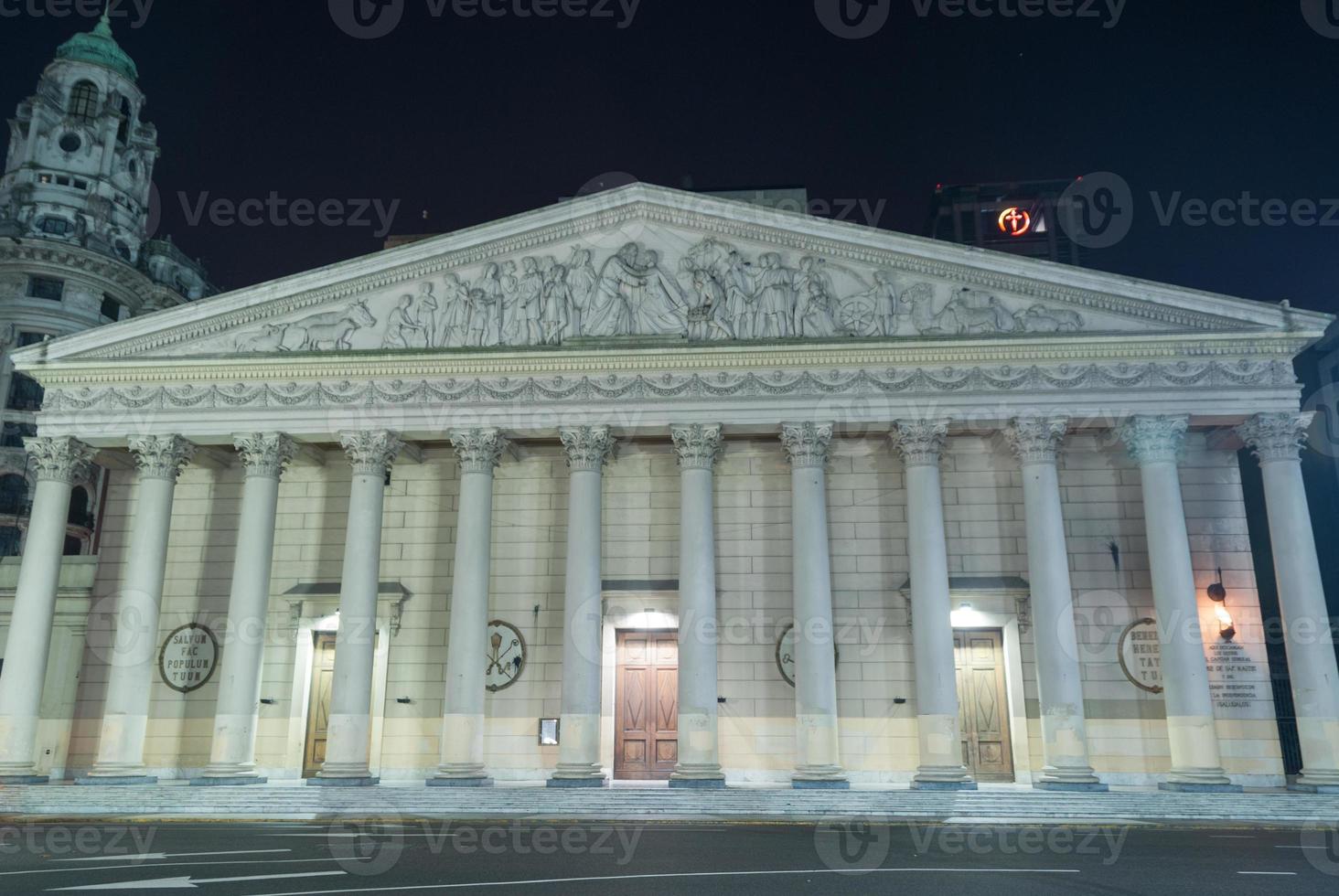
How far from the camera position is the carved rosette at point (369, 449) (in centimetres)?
2633

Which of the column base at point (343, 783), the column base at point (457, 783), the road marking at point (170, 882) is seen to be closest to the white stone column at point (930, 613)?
the column base at point (457, 783)

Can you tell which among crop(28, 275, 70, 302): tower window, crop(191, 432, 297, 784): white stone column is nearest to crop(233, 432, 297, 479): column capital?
crop(191, 432, 297, 784): white stone column

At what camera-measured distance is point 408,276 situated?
27469 millimetres

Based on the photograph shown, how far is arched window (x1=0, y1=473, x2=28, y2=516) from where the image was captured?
5153 cm

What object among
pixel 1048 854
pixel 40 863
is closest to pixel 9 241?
pixel 40 863

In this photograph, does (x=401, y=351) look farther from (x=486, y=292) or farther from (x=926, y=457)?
(x=926, y=457)

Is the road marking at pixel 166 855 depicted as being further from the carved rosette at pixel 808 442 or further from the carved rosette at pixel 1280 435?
the carved rosette at pixel 1280 435

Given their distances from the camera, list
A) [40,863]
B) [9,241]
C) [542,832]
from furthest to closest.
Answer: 1. [9,241]
2. [542,832]
3. [40,863]

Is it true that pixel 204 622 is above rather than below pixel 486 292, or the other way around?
below

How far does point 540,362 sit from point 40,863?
16.0 metres

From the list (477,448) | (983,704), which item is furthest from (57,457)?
(983,704)

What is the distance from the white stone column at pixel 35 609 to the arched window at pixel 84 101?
43387 millimetres

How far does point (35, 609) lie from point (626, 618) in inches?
615

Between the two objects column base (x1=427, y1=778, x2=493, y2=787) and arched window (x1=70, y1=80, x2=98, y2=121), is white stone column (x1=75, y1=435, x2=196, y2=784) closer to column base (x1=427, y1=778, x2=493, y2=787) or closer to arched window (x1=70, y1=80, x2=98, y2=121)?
column base (x1=427, y1=778, x2=493, y2=787)
